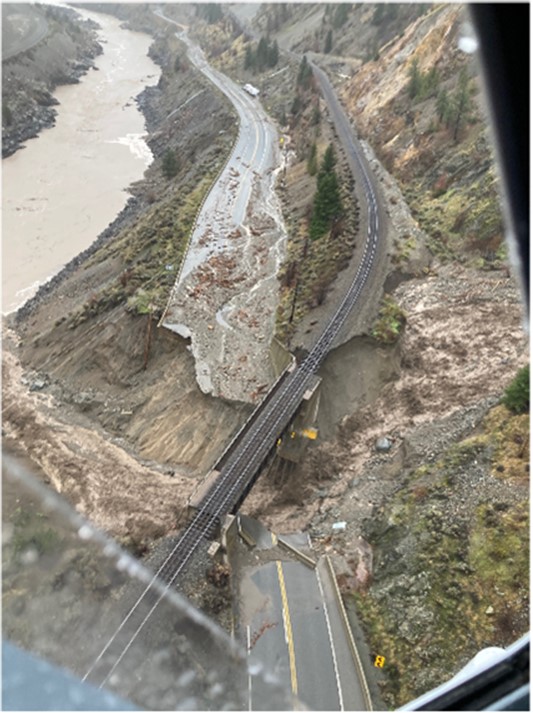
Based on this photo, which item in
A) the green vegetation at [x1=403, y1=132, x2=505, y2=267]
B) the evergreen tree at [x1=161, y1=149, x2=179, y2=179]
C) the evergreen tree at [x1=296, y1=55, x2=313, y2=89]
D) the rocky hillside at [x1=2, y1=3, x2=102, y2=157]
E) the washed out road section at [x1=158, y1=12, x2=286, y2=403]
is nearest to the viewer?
the washed out road section at [x1=158, y1=12, x2=286, y2=403]

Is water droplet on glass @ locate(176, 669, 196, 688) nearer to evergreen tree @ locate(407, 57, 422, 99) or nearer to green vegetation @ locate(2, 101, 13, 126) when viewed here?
evergreen tree @ locate(407, 57, 422, 99)

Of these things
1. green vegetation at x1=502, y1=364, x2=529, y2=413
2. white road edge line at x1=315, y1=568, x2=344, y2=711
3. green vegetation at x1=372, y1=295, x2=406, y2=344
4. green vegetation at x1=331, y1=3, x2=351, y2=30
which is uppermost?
green vegetation at x1=331, y1=3, x2=351, y2=30

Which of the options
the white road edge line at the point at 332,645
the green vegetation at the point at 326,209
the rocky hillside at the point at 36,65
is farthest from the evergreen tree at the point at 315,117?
the white road edge line at the point at 332,645

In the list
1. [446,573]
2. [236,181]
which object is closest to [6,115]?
[236,181]

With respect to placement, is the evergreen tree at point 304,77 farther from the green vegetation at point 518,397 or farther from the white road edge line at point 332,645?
the white road edge line at point 332,645

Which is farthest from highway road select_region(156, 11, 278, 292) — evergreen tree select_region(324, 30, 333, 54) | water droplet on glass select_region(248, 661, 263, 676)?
water droplet on glass select_region(248, 661, 263, 676)

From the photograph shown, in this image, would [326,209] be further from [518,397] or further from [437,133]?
[518,397]
